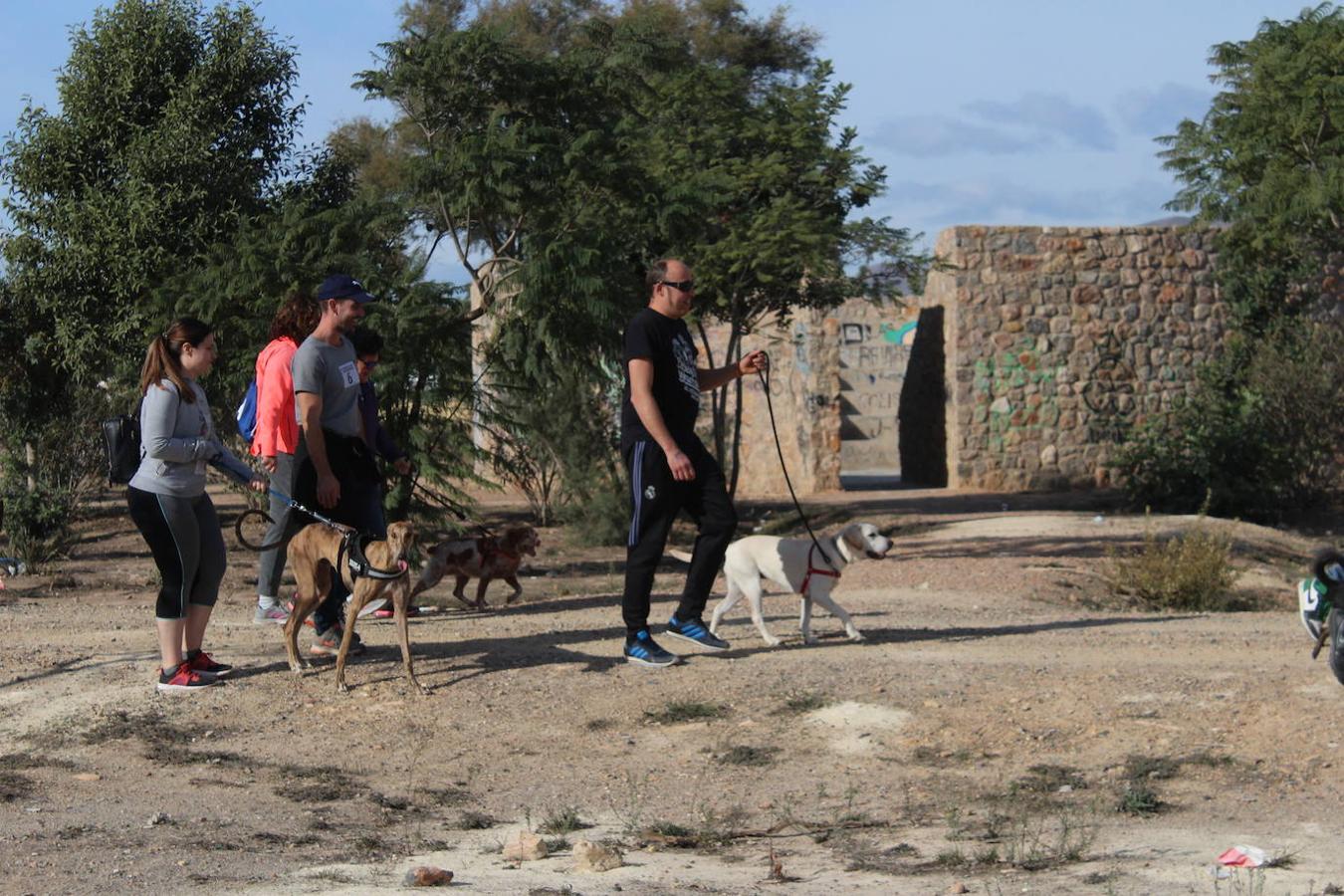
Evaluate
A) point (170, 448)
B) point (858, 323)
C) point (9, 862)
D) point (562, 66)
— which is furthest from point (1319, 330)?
point (9, 862)

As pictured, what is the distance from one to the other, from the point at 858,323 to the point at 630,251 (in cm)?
1497

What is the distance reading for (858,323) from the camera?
28.7 m

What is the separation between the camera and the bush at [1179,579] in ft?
39.4

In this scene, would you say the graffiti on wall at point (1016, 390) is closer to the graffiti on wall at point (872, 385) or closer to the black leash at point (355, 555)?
the graffiti on wall at point (872, 385)

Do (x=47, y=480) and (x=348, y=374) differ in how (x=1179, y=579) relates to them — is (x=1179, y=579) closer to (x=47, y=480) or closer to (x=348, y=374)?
(x=348, y=374)

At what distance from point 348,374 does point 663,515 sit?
174cm

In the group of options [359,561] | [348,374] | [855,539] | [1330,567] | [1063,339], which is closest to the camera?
[1330,567]

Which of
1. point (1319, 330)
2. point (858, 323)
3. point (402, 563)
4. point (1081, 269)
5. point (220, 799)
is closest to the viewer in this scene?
point (220, 799)

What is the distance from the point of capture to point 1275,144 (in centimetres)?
1925

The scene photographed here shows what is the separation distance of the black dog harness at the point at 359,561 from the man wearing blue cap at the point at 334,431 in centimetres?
32

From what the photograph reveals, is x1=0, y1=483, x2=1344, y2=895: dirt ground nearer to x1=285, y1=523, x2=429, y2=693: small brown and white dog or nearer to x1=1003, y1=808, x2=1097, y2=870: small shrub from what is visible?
x1=1003, y1=808, x2=1097, y2=870: small shrub

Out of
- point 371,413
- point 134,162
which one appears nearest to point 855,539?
point 371,413

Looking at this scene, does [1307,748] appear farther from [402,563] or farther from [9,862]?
[9,862]

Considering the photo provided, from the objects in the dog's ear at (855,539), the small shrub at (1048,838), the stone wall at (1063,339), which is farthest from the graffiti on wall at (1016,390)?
the small shrub at (1048,838)
